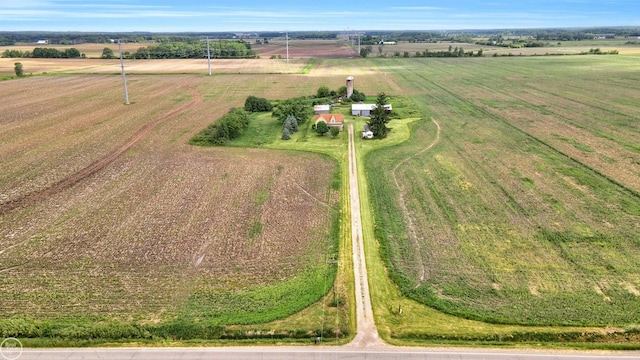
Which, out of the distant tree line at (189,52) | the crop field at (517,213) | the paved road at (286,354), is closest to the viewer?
the paved road at (286,354)

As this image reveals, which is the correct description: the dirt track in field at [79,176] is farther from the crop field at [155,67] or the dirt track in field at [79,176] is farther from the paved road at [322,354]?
the crop field at [155,67]

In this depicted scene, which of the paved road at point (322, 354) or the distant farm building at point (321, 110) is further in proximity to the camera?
the distant farm building at point (321, 110)

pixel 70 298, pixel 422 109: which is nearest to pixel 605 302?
pixel 70 298

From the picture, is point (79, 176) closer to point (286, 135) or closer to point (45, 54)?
point (286, 135)

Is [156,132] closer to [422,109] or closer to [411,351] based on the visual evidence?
[422,109]

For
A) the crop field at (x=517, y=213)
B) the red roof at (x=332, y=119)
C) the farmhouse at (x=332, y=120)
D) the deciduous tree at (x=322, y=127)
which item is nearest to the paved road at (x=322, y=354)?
the crop field at (x=517, y=213)

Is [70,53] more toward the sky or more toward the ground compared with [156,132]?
more toward the sky
